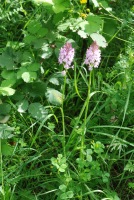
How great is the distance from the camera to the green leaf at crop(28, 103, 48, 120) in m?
2.06

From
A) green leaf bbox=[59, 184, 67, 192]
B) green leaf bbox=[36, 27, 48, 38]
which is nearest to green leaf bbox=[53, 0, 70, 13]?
green leaf bbox=[36, 27, 48, 38]

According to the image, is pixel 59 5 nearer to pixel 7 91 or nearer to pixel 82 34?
pixel 82 34

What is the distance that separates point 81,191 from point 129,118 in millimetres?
485

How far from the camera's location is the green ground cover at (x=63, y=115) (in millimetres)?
1787

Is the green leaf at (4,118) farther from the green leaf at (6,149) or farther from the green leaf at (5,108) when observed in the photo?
the green leaf at (6,149)

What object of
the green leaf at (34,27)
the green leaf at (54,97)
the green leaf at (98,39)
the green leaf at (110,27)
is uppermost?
the green leaf at (34,27)

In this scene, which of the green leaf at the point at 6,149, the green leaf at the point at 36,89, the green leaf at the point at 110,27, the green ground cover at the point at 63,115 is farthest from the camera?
the green leaf at the point at 110,27

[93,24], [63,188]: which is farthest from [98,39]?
[63,188]

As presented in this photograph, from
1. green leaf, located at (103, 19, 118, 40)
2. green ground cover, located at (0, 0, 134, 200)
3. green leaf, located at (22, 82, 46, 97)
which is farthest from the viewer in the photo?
green leaf, located at (103, 19, 118, 40)

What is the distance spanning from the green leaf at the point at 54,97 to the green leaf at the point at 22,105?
0.40 feet

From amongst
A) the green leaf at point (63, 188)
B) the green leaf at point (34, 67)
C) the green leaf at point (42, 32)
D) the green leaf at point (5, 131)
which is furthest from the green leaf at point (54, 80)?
the green leaf at point (63, 188)

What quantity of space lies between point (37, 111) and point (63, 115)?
26 cm

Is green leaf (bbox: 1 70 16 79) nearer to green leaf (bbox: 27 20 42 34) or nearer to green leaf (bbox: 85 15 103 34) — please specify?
green leaf (bbox: 27 20 42 34)

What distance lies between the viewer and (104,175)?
179 centimetres
